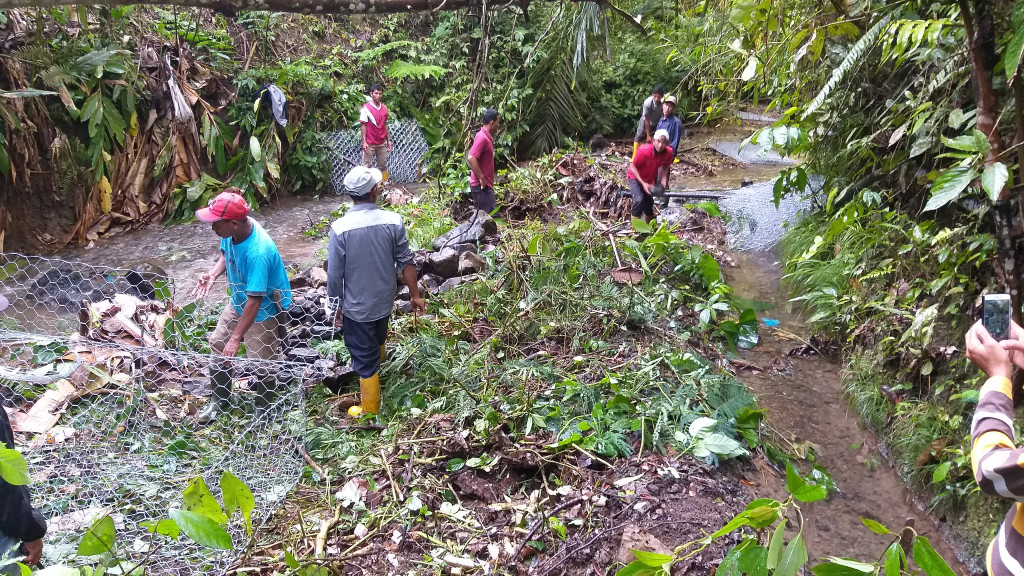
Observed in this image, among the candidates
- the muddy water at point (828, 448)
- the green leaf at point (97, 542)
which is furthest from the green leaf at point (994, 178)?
the green leaf at point (97, 542)

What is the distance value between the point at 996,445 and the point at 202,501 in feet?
7.15

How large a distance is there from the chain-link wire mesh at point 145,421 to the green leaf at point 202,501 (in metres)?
0.95

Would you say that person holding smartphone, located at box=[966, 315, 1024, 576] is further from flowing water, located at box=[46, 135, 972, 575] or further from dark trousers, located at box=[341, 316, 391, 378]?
dark trousers, located at box=[341, 316, 391, 378]

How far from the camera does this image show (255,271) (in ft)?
12.2

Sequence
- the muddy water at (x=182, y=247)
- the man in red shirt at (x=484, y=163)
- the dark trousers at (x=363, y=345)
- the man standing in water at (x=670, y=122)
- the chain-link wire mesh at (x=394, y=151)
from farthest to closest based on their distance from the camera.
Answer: the chain-link wire mesh at (x=394, y=151) → the man standing in water at (x=670, y=122) → the muddy water at (x=182, y=247) → the man in red shirt at (x=484, y=163) → the dark trousers at (x=363, y=345)

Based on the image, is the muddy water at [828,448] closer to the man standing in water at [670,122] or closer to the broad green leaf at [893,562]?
the broad green leaf at [893,562]

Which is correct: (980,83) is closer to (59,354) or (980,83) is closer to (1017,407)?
(1017,407)

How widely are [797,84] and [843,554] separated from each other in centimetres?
419

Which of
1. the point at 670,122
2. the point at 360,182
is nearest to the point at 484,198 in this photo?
the point at 670,122

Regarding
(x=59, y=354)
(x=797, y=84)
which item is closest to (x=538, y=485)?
(x=59, y=354)

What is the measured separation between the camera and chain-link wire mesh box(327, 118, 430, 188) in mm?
10195

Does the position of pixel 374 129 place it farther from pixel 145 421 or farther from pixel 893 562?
pixel 893 562

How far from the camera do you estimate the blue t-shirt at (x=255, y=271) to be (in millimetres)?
3717

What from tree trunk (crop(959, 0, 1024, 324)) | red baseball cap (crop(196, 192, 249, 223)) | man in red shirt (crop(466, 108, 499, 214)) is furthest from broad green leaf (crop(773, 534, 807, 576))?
man in red shirt (crop(466, 108, 499, 214))
